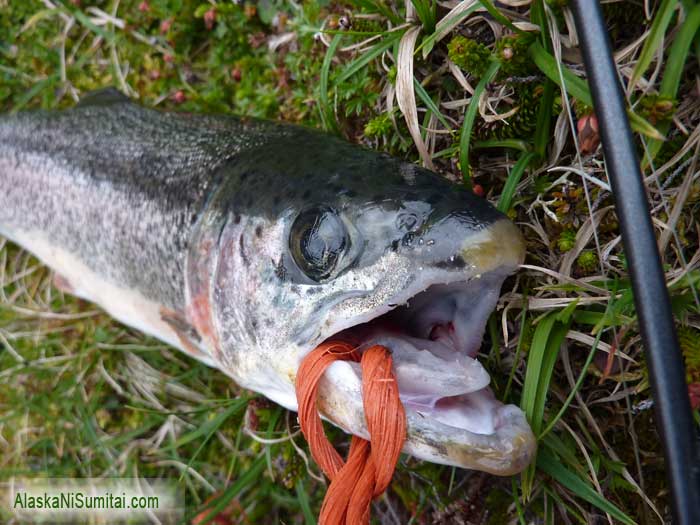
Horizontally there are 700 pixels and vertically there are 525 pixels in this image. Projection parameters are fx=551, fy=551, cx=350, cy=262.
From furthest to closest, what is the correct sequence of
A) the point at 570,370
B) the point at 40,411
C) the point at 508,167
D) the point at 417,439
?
1. the point at 40,411
2. the point at 508,167
3. the point at 570,370
4. the point at 417,439

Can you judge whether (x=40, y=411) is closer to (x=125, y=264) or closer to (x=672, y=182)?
(x=125, y=264)

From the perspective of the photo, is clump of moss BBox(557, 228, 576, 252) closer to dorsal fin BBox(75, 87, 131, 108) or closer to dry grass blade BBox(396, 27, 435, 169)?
dry grass blade BBox(396, 27, 435, 169)

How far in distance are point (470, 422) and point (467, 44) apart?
126 cm

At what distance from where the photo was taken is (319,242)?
1593 millimetres

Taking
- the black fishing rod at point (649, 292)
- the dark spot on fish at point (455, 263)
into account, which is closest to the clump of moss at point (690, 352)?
the black fishing rod at point (649, 292)

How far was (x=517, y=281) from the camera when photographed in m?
1.97

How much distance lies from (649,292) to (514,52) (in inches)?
37.4

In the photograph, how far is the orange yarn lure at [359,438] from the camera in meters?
1.51

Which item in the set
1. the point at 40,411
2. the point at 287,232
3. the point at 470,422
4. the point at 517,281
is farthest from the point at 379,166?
the point at 40,411

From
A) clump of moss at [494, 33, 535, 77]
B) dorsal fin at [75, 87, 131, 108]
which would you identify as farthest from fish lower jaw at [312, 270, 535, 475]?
dorsal fin at [75, 87, 131, 108]

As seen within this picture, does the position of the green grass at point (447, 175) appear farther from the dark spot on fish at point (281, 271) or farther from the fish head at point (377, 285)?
the dark spot on fish at point (281, 271)

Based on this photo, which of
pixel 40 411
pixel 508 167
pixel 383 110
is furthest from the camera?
pixel 40 411

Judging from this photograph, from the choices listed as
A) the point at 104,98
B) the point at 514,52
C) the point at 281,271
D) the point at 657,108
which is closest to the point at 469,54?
the point at 514,52

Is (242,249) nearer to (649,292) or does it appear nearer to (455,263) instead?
(455,263)
